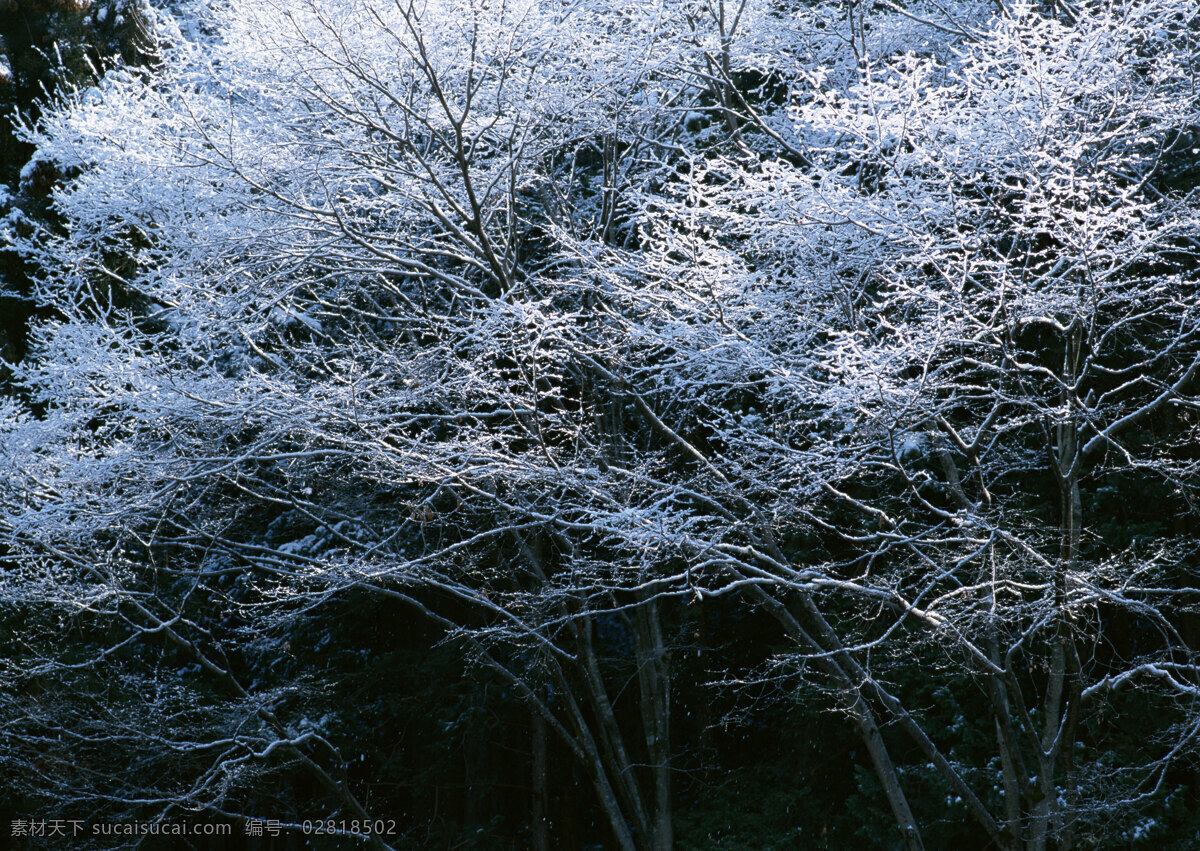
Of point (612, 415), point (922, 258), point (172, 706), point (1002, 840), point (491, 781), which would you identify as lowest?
point (1002, 840)

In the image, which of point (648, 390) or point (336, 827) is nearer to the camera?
point (648, 390)

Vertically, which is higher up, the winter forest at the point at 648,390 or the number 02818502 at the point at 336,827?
the winter forest at the point at 648,390

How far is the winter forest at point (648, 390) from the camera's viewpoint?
5.05m

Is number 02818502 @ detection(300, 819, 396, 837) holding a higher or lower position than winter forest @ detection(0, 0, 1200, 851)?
lower

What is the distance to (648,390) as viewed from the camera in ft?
23.7

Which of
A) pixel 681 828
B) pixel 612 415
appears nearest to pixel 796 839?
pixel 681 828

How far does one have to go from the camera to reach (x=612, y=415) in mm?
8602

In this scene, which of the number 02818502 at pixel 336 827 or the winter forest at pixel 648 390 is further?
the number 02818502 at pixel 336 827

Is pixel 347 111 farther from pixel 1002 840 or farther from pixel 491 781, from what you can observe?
pixel 491 781

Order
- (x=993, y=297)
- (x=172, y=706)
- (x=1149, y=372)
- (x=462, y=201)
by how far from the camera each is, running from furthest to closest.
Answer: (x=172, y=706)
(x=1149, y=372)
(x=462, y=201)
(x=993, y=297)

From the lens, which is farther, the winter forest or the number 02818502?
the number 02818502

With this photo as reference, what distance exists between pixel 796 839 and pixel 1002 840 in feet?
10.4

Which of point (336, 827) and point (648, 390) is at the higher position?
point (648, 390)

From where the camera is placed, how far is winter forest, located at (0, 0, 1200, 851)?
505cm
